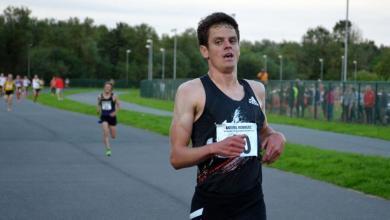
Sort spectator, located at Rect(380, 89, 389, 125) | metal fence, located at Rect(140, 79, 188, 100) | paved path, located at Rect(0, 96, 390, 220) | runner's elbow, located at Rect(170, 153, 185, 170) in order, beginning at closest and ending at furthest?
runner's elbow, located at Rect(170, 153, 185, 170)
paved path, located at Rect(0, 96, 390, 220)
spectator, located at Rect(380, 89, 389, 125)
metal fence, located at Rect(140, 79, 188, 100)

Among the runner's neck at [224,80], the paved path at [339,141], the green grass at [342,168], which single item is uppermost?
the runner's neck at [224,80]

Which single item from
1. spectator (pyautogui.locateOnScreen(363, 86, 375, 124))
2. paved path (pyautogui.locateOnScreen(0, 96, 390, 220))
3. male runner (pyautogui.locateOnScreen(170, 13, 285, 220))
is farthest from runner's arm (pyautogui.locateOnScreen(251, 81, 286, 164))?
spectator (pyautogui.locateOnScreen(363, 86, 375, 124))

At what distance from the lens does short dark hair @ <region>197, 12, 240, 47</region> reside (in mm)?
4366

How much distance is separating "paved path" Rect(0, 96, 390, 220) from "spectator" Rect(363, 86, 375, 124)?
541 inches

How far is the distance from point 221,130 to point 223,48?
0.45 meters

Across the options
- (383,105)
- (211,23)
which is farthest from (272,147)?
(383,105)

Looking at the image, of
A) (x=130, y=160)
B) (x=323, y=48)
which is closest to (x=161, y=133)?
(x=130, y=160)

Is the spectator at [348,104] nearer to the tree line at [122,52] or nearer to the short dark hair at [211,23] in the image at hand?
the short dark hair at [211,23]

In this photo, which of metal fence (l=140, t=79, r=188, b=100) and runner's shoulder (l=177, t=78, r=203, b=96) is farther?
metal fence (l=140, t=79, r=188, b=100)

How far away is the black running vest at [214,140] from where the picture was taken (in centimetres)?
429

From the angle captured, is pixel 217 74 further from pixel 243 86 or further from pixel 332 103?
pixel 332 103

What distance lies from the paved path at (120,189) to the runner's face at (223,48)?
4.94 m

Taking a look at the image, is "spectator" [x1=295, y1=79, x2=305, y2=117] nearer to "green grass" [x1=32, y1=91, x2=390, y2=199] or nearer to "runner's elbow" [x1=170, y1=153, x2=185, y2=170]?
"green grass" [x1=32, y1=91, x2=390, y2=199]

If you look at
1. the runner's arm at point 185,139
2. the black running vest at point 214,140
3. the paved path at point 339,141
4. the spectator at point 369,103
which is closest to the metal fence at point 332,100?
the spectator at point 369,103
